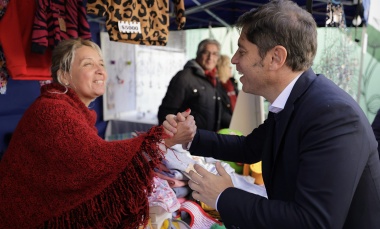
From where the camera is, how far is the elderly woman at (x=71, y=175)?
131 centimetres

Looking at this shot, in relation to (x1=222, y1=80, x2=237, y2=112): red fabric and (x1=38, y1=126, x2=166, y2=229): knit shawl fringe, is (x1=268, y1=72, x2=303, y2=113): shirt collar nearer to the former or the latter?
(x1=38, y1=126, x2=166, y2=229): knit shawl fringe

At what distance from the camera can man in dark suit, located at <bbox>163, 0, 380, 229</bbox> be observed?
86cm

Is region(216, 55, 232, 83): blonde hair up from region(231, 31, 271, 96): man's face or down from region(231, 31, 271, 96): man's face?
down

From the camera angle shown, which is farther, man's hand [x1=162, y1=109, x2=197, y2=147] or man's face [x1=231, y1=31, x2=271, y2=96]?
man's hand [x1=162, y1=109, x2=197, y2=147]

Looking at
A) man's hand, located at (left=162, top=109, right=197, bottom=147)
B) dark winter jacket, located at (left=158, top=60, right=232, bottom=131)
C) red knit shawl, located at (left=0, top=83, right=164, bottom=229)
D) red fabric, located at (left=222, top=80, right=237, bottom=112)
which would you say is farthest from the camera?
red fabric, located at (left=222, top=80, right=237, bottom=112)

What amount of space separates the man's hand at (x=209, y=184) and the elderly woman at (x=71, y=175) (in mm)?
331

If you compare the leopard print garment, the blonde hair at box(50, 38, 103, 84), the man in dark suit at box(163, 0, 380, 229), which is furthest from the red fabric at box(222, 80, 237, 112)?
the man in dark suit at box(163, 0, 380, 229)

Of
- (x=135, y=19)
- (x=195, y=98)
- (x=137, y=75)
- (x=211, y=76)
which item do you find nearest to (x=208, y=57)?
(x=211, y=76)

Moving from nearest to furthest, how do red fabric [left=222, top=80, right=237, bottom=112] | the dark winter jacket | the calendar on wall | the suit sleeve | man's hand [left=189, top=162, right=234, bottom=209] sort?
1. the suit sleeve
2. man's hand [left=189, top=162, right=234, bottom=209]
3. the dark winter jacket
4. red fabric [left=222, top=80, right=237, bottom=112]
5. the calendar on wall

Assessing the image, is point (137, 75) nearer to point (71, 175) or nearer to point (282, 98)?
point (71, 175)

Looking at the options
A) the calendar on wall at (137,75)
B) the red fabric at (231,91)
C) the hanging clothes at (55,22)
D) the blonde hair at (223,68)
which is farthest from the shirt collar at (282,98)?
the calendar on wall at (137,75)

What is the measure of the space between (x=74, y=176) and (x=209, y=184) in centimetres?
58

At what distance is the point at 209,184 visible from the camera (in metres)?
1.02

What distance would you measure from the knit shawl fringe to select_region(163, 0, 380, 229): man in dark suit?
33cm
